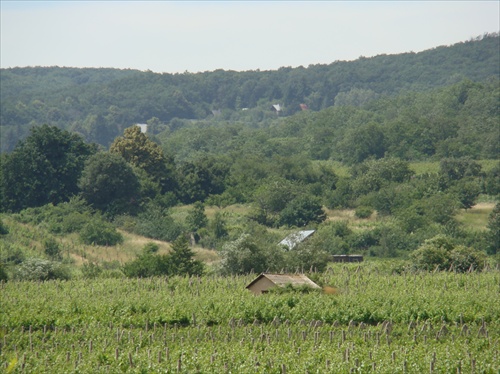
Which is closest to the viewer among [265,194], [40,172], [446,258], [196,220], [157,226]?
[446,258]

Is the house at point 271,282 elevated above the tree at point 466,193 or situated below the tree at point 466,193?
above

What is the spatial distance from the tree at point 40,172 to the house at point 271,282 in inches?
1352

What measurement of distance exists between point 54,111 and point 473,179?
108 metres

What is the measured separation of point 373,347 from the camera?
29906 mm

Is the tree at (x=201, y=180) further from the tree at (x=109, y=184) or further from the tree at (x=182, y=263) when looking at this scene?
the tree at (x=182, y=263)

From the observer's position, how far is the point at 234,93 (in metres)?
198

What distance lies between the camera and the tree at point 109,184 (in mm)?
70312

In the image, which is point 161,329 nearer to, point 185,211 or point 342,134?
point 185,211

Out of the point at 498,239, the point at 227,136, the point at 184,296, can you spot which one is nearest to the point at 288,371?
the point at 184,296

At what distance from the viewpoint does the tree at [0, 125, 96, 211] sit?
2803 inches

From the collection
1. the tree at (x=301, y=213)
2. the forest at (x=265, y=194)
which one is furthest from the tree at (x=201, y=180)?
the tree at (x=301, y=213)

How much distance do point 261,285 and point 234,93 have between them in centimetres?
15953

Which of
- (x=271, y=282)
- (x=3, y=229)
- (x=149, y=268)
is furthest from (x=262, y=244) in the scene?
(x=3, y=229)

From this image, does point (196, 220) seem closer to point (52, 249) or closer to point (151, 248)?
point (151, 248)
